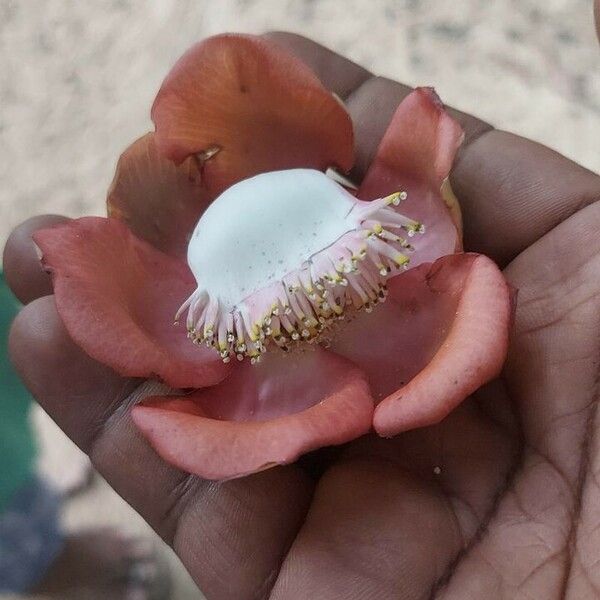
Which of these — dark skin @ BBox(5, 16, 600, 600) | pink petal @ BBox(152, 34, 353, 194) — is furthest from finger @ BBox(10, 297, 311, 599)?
pink petal @ BBox(152, 34, 353, 194)

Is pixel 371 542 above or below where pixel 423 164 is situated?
below

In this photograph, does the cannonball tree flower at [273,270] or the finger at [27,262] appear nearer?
the cannonball tree flower at [273,270]

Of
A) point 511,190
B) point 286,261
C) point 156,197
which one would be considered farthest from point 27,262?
point 511,190

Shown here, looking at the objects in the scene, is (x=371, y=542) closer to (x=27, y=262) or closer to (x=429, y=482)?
(x=429, y=482)

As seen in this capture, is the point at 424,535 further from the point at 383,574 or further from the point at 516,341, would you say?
the point at 516,341

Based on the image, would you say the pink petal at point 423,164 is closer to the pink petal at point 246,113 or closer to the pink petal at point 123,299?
the pink petal at point 246,113

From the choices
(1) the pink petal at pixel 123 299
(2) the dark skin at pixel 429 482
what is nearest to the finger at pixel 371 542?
(2) the dark skin at pixel 429 482

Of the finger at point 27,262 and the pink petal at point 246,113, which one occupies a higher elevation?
the pink petal at point 246,113
